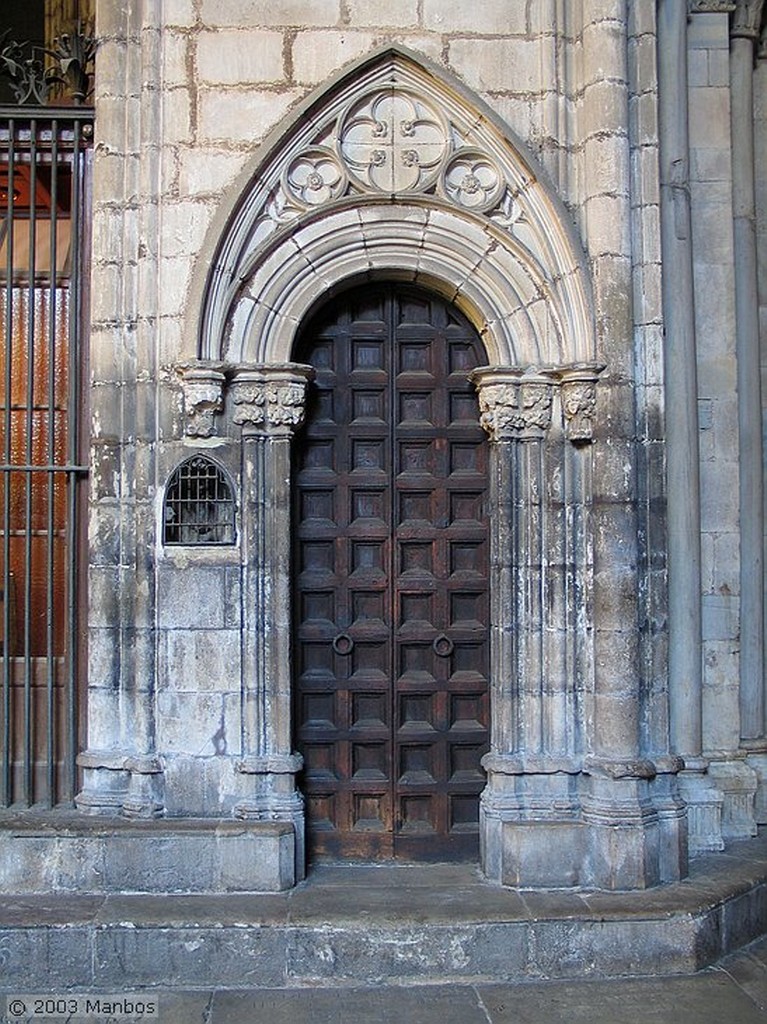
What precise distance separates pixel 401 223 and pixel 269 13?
129cm

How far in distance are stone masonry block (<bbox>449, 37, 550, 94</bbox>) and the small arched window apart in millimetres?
2472

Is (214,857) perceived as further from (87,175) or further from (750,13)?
(750,13)

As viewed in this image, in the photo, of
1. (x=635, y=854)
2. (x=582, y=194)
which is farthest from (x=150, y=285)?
(x=635, y=854)

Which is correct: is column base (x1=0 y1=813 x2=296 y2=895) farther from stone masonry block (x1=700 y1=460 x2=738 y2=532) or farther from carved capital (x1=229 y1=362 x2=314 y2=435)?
stone masonry block (x1=700 y1=460 x2=738 y2=532)

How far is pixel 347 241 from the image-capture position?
584 centimetres

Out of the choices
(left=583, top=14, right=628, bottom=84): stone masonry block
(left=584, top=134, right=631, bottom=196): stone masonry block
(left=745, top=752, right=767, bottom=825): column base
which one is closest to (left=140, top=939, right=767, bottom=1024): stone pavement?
(left=745, top=752, right=767, bottom=825): column base

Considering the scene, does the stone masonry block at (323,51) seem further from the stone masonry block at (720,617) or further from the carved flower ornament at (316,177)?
the stone masonry block at (720,617)

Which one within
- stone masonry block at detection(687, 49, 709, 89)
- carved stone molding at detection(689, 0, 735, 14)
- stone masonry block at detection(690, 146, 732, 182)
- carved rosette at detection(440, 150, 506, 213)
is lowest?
carved rosette at detection(440, 150, 506, 213)

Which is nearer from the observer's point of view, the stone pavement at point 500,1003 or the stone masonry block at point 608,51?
the stone pavement at point 500,1003

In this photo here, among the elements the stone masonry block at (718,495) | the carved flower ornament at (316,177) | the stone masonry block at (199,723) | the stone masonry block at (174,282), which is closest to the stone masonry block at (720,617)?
the stone masonry block at (718,495)

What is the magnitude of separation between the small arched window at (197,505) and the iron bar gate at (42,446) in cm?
67

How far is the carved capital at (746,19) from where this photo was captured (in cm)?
663

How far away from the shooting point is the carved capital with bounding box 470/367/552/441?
5.80 m

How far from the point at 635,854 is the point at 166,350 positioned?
11.4 ft
